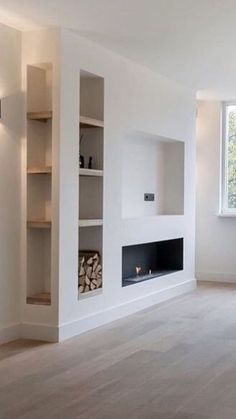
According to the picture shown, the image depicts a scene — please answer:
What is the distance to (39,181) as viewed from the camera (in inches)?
213

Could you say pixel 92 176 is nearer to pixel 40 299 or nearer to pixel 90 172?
pixel 90 172

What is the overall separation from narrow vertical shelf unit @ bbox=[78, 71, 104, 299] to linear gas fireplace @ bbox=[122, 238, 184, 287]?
39.6 inches

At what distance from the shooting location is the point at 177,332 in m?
5.54

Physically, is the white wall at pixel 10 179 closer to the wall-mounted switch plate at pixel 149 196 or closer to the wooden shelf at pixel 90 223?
the wooden shelf at pixel 90 223

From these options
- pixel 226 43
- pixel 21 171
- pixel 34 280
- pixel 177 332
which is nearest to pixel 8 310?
pixel 34 280

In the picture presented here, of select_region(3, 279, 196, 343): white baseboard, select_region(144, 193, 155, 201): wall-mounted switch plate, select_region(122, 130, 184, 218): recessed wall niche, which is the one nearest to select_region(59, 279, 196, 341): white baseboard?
select_region(3, 279, 196, 343): white baseboard

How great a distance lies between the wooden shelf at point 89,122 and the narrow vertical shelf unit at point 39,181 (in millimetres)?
283

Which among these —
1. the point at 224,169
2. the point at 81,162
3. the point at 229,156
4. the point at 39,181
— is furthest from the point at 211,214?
the point at 39,181

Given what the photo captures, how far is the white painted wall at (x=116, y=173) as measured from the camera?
5.25 metres

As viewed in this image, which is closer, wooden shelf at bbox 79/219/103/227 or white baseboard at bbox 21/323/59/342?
white baseboard at bbox 21/323/59/342

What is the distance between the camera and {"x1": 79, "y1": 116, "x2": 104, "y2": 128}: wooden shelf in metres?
5.48

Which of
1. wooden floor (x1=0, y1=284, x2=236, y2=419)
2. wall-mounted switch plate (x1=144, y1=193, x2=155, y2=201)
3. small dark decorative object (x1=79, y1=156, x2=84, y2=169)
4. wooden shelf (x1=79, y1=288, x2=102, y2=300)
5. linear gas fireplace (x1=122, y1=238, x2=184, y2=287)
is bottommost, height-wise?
wooden floor (x1=0, y1=284, x2=236, y2=419)

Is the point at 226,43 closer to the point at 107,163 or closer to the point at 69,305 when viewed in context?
the point at 107,163

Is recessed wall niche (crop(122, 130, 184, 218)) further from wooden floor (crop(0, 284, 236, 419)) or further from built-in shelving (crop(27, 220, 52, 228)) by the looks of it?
built-in shelving (crop(27, 220, 52, 228))
